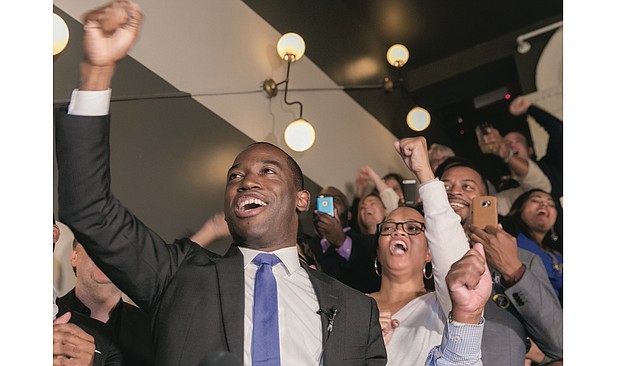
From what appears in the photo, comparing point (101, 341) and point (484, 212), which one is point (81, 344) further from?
point (484, 212)

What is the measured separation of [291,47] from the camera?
2289mm

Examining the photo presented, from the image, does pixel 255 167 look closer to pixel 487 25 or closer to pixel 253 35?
pixel 253 35

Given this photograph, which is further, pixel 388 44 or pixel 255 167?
pixel 388 44

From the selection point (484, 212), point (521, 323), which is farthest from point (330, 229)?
point (521, 323)

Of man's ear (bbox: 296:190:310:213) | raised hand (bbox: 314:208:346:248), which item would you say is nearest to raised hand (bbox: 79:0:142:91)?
man's ear (bbox: 296:190:310:213)

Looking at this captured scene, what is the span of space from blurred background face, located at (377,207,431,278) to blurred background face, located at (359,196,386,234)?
629 mm

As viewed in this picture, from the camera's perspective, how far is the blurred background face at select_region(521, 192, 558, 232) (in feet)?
6.94

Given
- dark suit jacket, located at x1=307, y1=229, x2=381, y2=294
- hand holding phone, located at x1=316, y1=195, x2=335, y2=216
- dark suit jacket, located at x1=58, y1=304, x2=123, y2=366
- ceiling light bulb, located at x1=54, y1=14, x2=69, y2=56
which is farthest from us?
hand holding phone, located at x1=316, y1=195, x2=335, y2=216

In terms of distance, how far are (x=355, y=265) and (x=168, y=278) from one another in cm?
88

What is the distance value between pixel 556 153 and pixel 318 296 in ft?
5.08

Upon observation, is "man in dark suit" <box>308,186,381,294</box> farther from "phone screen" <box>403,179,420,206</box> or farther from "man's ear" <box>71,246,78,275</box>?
"man's ear" <box>71,246,78,275</box>

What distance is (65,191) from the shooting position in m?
1.11
